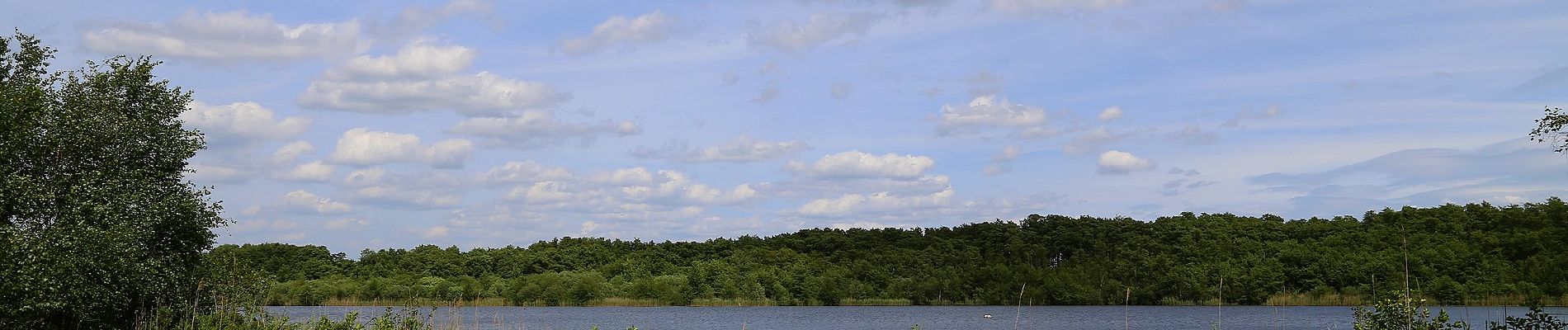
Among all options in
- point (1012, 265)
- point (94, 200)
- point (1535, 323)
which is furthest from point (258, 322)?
point (1012, 265)

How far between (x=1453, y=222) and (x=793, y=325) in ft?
199

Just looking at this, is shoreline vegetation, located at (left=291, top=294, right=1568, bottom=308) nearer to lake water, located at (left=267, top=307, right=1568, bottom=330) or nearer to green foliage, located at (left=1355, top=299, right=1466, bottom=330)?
lake water, located at (left=267, top=307, right=1568, bottom=330)

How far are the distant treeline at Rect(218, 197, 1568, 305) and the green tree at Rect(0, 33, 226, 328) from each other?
180 ft

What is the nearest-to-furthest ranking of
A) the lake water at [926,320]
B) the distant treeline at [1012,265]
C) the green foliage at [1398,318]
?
the green foliage at [1398,318] < the lake water at [926,320] < the distant treeline at [1012,265]

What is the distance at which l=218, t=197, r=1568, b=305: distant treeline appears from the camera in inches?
3179

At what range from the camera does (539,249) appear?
10444 cm

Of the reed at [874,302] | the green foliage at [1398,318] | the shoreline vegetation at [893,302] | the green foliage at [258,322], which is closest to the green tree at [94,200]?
the green foliage at [258,322]

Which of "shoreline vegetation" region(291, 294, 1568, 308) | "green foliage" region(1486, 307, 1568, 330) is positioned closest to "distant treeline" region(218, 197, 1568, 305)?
"shoreline vegetation" region(291, 294, 1568, 308)

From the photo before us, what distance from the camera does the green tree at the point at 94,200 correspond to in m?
17.0

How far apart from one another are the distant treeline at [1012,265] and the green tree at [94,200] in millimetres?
54749

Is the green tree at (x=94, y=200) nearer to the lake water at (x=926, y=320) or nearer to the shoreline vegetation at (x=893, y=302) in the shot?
the lake water at (x=926, y=320)

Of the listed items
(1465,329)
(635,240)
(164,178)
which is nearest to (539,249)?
(635,240)

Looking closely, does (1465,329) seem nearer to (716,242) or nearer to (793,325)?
(793,325)

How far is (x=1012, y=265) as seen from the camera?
108875 mm
